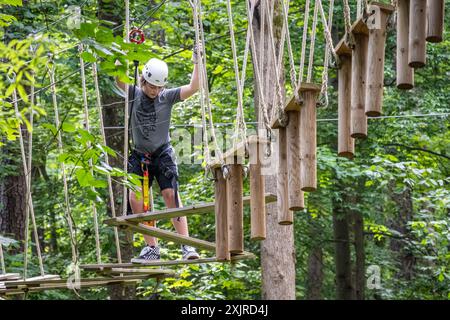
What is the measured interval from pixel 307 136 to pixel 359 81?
334 millimetres

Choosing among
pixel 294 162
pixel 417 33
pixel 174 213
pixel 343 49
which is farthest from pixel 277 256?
pixel 417 33

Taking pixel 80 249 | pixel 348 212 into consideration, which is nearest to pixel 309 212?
pixel 348 212

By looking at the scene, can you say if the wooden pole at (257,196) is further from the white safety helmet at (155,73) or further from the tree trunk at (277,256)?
the tree trunk at (277,256)

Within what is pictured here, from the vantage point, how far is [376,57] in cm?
394

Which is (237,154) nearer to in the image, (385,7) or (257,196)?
(257,196)

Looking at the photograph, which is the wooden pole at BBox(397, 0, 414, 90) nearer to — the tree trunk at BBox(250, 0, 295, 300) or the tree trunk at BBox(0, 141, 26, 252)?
the tree trunk at BBox(250, 0, 295, 300)

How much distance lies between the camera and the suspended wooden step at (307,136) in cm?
412

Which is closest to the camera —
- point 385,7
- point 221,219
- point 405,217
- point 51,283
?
point 385,7

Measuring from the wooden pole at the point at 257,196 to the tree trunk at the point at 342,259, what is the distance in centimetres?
918

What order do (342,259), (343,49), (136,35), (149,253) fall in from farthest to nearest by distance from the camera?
(342,259) → (149,253) → (136,35) → (343,49)

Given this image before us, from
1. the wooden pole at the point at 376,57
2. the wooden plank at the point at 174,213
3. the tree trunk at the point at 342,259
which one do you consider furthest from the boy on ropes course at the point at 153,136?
the tree trunk at the point at 342,259

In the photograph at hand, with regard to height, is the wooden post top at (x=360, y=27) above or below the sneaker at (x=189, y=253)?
above

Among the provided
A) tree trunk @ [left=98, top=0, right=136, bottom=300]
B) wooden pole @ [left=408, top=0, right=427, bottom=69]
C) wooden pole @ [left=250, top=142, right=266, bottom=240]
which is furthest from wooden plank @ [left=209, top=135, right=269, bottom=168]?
tree trunk @ [left=98, top=0, right=136, bottom=300]

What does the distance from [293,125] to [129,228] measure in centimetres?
146
